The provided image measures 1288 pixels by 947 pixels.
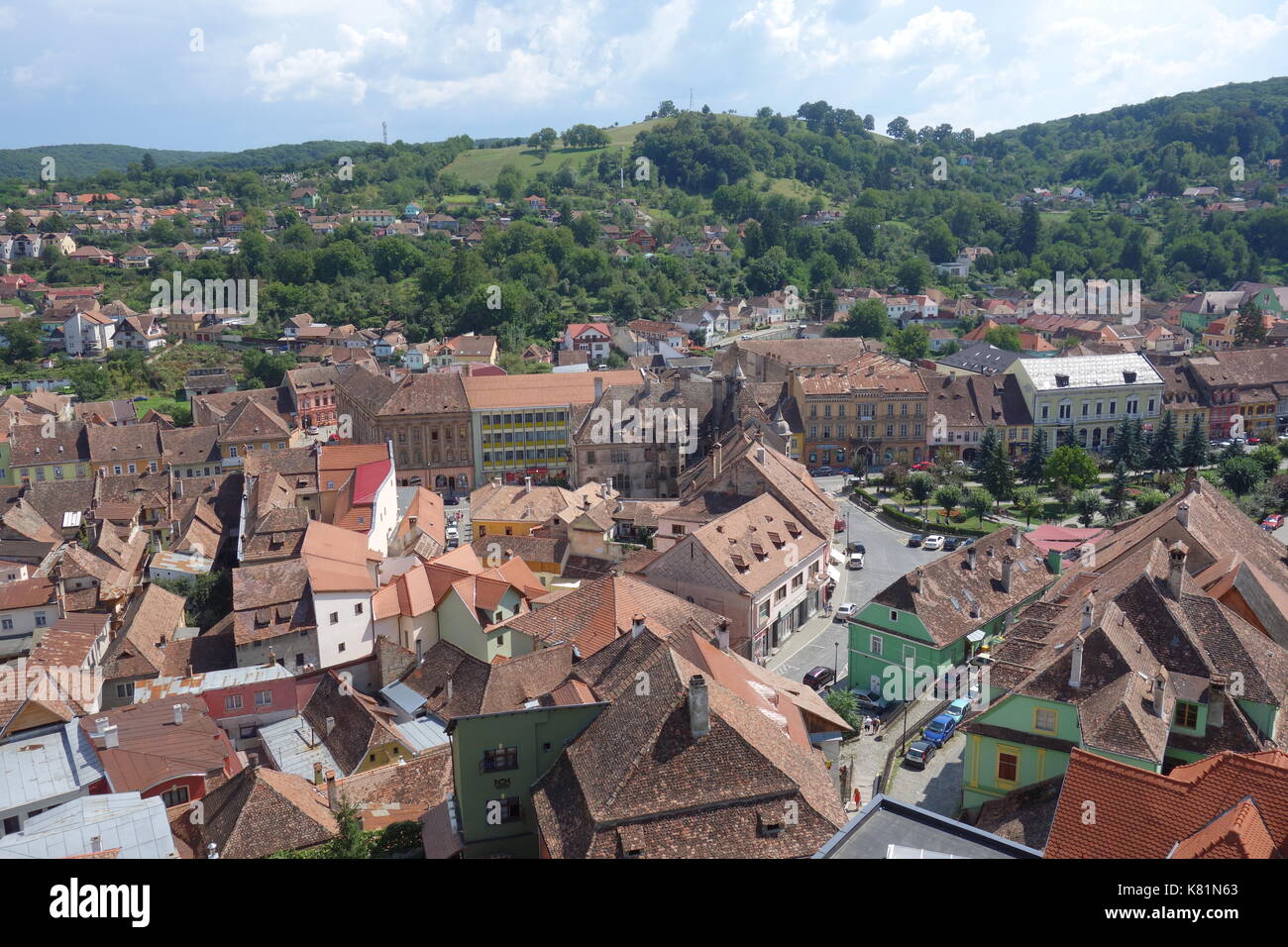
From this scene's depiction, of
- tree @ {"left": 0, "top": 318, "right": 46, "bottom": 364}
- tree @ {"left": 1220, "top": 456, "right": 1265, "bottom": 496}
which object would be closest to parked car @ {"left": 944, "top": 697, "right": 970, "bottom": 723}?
tree @ {"left": 1220, "top": 456, "right": 1265, "bottom": 496}

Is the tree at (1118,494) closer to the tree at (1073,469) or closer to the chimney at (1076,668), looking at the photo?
the tree at (1073,469)

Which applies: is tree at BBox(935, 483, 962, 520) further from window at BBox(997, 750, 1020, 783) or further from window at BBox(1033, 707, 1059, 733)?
window at BBox(1033, 707, 1059, 733)

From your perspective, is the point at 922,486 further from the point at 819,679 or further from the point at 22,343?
the point at 22,343

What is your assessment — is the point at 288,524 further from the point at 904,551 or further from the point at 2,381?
the point at 2,381

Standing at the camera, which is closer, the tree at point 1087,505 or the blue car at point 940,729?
the blue car at point 940,729

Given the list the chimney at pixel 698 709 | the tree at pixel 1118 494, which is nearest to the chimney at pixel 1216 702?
the chimney at pixel 698 709
